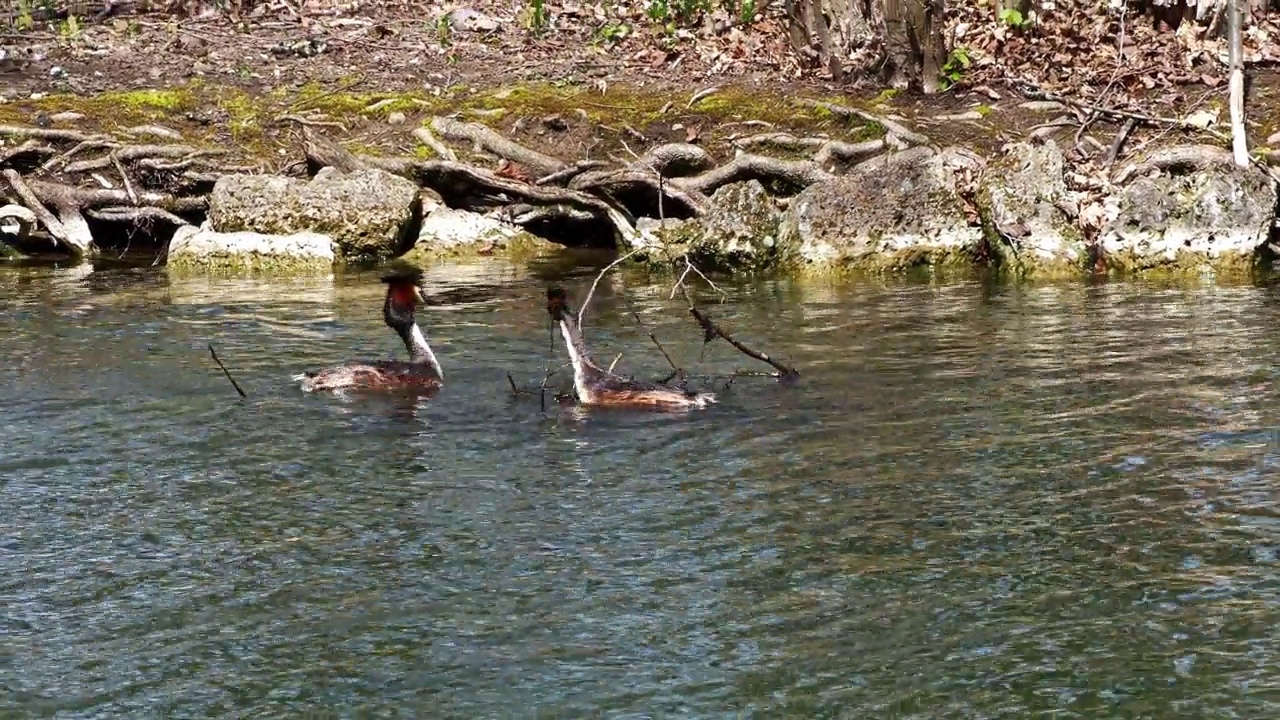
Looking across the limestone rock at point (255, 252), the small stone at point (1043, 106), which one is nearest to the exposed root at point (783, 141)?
the small stone at point (1043, 106)

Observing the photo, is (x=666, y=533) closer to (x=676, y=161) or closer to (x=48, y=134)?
(x=676, y=161)

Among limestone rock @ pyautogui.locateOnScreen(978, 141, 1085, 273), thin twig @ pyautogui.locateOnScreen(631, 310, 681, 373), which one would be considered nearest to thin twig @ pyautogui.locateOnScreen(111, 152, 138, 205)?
thin twig @ pyautogui.locateOnScreen(631, 310, 681, 373)

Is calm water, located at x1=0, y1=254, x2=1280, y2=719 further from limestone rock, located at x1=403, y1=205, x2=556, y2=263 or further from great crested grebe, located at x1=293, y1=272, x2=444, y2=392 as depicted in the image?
limestone rock, located at x1=403, y1=205, x2=556, y2=263

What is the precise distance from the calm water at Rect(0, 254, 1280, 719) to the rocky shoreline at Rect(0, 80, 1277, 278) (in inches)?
106

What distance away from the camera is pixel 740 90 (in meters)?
18.7

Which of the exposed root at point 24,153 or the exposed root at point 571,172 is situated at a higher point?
the exposed root at point 24,153

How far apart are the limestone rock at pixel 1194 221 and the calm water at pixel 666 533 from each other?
2.35 meters

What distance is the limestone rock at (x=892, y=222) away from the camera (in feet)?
49.4

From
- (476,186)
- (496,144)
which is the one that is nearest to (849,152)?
(496,144)

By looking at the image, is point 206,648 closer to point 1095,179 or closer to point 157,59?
point 1095,179

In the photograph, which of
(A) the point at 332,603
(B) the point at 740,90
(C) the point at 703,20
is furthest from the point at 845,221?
(A) the point at 332,603

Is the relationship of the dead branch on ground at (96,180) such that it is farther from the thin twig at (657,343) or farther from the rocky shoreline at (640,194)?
the thin twig at (657,343)

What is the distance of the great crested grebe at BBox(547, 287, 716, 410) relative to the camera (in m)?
9.38

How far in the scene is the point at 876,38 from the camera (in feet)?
60.1
